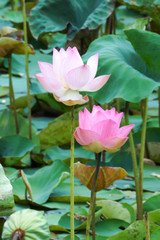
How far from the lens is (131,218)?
1172 millimetres

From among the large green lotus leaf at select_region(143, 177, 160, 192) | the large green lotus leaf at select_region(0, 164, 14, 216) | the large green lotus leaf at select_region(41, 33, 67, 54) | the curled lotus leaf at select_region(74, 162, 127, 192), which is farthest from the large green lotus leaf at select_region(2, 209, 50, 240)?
the large green lotus leaf at select_region(41, 33, 67, 54)

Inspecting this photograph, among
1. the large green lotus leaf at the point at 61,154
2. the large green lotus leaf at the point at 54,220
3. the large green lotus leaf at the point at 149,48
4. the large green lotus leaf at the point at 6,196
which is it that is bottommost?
the large green lotus leaf at the point at 61,154

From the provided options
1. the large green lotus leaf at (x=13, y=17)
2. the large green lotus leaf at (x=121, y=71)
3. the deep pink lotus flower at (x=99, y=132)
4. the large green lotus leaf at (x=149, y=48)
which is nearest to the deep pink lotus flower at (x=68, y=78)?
the deep pink lotus flower at (x=99, y=132)

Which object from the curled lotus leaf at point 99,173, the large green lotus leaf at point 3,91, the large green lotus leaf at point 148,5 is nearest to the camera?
the curled lotus leaf at point 99,173

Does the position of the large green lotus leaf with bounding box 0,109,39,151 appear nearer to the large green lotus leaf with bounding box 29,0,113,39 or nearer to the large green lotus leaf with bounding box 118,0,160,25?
the large green lotus leaf with bounding box 29,0,113,39

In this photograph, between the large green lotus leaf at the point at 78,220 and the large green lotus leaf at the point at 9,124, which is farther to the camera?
the large green lotus leaf at the point at 9,124

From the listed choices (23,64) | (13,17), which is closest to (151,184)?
(23,64)

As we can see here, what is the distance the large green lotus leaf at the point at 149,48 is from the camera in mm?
1044

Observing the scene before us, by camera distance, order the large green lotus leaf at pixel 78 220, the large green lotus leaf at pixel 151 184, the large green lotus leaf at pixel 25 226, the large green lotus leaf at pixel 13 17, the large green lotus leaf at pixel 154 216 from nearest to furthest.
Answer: the large green lotus leaf at pixel 25 226 → the large green lotus leaf at pixel 154 216 → the large green lotus leaf at pixel 78 220 → the large green lotus leaf at pixel 151 184 → the large green lotus leaf at pixel 13 17

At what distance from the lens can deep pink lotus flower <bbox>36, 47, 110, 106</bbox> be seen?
0.73m

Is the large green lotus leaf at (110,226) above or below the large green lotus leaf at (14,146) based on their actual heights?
above

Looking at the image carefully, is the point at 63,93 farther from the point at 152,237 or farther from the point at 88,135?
the point at 152,237

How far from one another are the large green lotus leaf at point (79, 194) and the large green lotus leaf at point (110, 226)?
0.14 m

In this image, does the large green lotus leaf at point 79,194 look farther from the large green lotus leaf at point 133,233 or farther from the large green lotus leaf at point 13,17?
the large green lotus leaf at point 13,17
